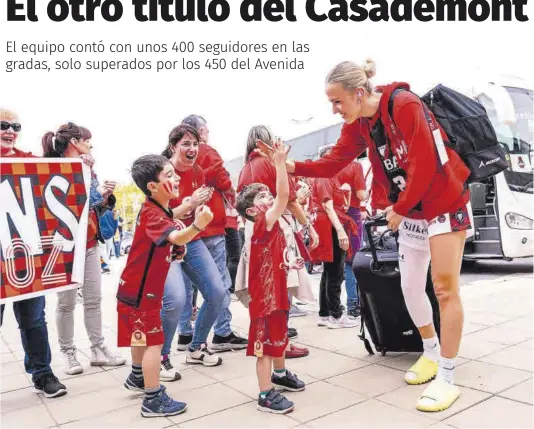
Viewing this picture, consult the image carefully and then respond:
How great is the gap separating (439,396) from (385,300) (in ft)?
3.12

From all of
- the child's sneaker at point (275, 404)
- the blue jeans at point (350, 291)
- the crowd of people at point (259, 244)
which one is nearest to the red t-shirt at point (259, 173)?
the crowd of people at point (259, 244)

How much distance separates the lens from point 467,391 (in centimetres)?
298

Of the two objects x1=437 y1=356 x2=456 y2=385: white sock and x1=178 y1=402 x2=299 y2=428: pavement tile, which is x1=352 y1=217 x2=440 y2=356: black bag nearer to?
x1=437 y1=356 x2=456 y2=385: white sock

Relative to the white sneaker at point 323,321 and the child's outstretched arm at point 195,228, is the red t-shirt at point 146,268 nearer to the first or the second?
the child's outstretched arm at point 195,228

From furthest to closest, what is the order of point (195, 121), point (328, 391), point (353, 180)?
1. point (353, 180)
2. point (195, 121)
3. point (328, 391)

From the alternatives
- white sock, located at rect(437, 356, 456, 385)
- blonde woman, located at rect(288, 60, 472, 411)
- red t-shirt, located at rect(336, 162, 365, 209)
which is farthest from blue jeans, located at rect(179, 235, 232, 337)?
red t-shirt, located at rect(336, 162, 365, 209)

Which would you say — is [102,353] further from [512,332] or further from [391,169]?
[512,332]

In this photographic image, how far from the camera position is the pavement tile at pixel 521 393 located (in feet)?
9.20

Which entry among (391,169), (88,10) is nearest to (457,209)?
(391,169)

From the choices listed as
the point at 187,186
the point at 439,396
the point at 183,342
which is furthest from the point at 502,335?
the point at 187,186

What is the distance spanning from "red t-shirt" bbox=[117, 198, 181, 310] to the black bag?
1422mm

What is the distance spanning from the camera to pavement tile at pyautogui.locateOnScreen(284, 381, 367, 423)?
9.10ft

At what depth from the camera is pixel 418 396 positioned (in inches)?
117

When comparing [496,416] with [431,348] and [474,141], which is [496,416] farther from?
[474,141]
